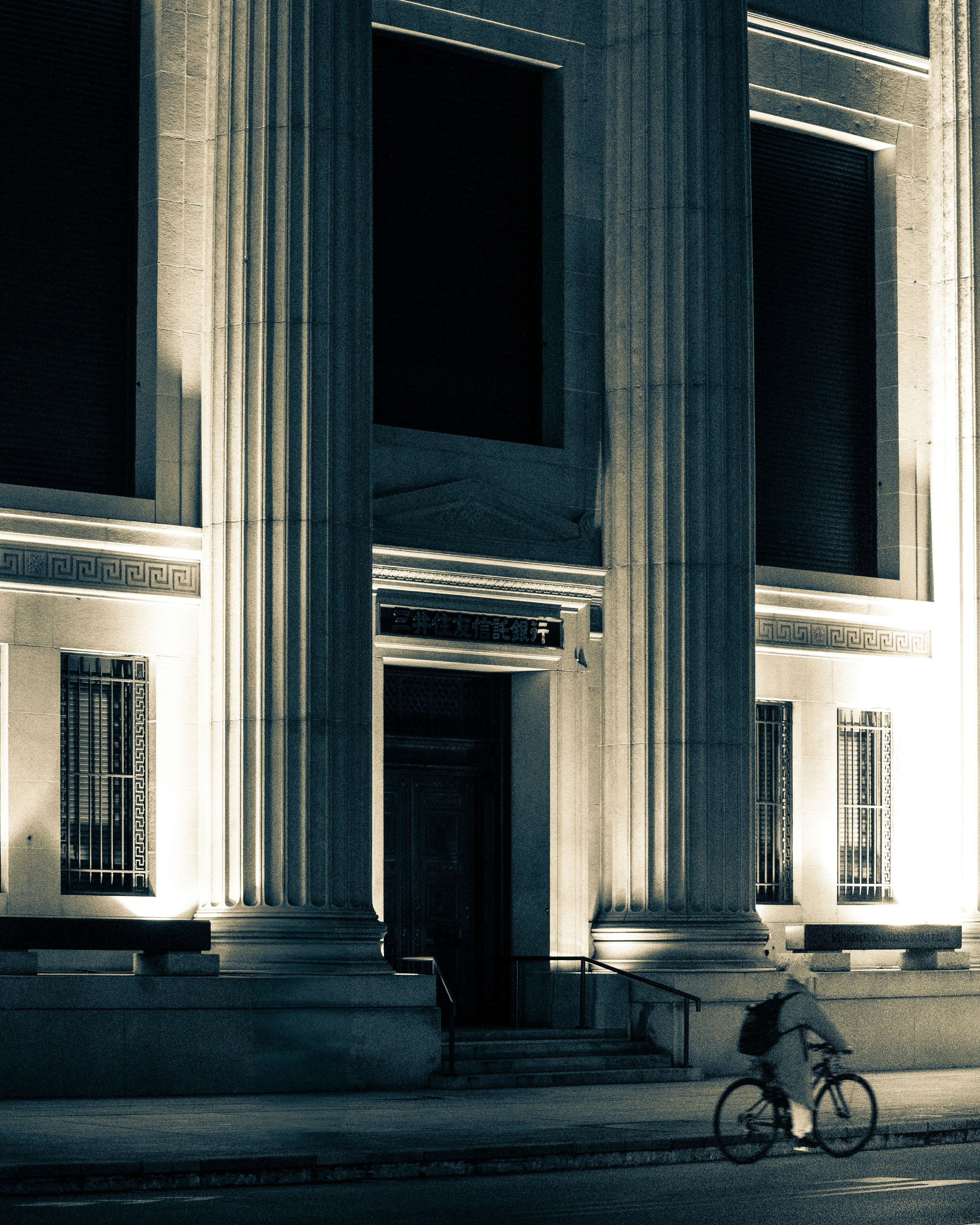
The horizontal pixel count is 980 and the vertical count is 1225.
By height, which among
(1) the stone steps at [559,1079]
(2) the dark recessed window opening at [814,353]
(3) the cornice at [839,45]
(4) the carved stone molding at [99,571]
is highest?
(3) the cornice at [839,45]

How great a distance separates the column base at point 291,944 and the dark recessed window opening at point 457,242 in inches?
263

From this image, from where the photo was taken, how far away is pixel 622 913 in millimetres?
24891

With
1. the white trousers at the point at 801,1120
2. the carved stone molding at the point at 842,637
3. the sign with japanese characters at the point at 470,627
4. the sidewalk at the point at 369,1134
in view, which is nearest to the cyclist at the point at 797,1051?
the white trousers at the point at 801,1120

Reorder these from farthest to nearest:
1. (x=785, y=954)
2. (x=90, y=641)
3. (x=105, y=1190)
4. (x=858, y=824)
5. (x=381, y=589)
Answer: (x=858, y=824) → (x=785, y=954) → (x=381, y=589) → (x=90, y=641) → (x=105, y=1190)

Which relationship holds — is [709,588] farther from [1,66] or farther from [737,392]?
[1,66]

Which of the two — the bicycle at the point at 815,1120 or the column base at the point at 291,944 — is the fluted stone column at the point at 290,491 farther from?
the bicycle at the point at 815,1120

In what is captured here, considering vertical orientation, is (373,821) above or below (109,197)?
below

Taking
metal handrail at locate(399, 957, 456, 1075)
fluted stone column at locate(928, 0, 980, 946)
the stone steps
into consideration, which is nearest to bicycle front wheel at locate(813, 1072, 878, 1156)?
the stone steps

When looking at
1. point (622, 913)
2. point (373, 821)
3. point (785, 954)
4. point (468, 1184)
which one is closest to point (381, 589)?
point (373, 821)

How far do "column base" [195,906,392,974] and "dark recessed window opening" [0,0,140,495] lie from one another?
529 centimetres

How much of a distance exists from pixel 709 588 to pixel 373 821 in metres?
4.93

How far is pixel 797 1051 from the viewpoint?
16219 millimetres

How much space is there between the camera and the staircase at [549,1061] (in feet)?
72.1

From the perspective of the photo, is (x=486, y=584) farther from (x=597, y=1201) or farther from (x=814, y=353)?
(x=597, y=1201)
